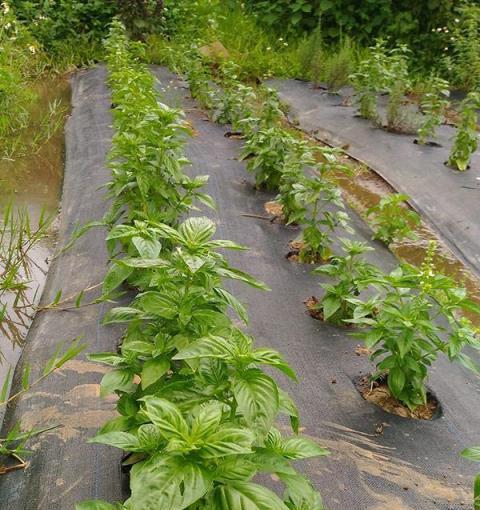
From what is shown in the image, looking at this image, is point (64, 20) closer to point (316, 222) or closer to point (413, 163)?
point (413, 163)

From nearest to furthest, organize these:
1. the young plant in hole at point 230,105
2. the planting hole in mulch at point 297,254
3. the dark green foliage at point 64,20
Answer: the planting hole in mulch at point 297,254
the young plant in hole at point 230,105
the dark green foliage at point 64,20

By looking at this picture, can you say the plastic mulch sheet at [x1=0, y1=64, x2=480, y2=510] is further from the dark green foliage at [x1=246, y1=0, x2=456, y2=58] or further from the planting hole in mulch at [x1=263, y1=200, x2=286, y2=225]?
the dark green foliage at [x1=246, y1=0, x2=456, y2=58]

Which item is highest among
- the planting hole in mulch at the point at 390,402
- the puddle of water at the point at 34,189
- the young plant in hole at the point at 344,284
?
the young plant in hole at the point at 344,284

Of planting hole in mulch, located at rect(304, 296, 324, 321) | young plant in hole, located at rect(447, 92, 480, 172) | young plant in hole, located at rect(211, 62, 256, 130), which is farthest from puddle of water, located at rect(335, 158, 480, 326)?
young plant in hole, located at rect(211, 62, 256, 130)

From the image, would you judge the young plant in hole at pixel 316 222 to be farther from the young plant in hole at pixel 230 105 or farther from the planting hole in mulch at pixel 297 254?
the young plant in hole at pixel 230 105

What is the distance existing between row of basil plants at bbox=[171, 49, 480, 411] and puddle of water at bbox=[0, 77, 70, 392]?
1446 millimetres

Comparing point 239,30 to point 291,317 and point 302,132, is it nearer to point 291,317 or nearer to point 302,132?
point 302,132

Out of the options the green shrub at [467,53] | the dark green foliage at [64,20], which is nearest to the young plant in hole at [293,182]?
the green shrub at [467,53]

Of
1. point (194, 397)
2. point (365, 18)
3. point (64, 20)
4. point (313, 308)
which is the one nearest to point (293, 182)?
point (313, 308)

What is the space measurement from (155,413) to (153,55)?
24.6 feet

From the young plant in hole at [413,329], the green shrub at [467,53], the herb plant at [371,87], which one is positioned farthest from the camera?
the green shrub at [467,53]

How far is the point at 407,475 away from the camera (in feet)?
6.55

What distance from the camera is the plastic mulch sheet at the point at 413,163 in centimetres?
438

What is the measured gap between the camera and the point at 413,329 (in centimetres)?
210
